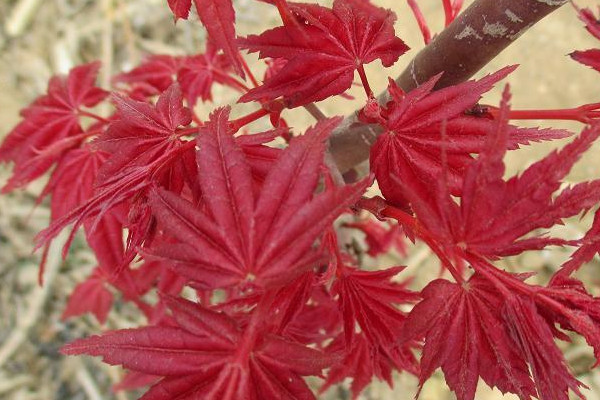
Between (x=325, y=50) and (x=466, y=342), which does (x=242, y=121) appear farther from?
(x=466, y=342)

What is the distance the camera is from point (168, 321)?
1.22m

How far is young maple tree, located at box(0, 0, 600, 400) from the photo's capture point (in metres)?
0.55

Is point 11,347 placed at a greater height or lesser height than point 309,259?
greater

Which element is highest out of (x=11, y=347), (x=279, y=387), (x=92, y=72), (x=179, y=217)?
(x=92, y=72)

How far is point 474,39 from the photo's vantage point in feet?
2.51

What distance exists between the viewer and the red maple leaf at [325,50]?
0.69 meters

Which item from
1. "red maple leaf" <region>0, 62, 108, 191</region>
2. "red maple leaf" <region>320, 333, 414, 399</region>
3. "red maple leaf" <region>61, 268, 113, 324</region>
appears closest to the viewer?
"red maple leaf" <region>320, 333, 414, 399</region>

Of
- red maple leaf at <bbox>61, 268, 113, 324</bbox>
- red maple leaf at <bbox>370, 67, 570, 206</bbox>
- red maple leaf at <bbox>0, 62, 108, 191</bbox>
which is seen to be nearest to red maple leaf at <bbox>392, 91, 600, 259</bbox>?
red maple leaf at <bbox>370, 67, 570, 206</bbox>

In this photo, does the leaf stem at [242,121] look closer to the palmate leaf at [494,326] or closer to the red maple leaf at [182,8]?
the red maple leaf at [182,8]

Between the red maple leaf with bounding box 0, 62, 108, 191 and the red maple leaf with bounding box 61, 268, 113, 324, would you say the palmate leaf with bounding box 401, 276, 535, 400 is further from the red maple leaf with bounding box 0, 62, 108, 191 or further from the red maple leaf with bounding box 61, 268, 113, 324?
the red maple leaf with bounding box 61, 268, 113, 324

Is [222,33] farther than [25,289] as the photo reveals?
No

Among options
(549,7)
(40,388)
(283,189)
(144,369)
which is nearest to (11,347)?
(40,388)

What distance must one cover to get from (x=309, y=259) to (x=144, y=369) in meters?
0.21

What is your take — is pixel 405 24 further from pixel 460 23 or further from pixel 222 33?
pixel 222 33
